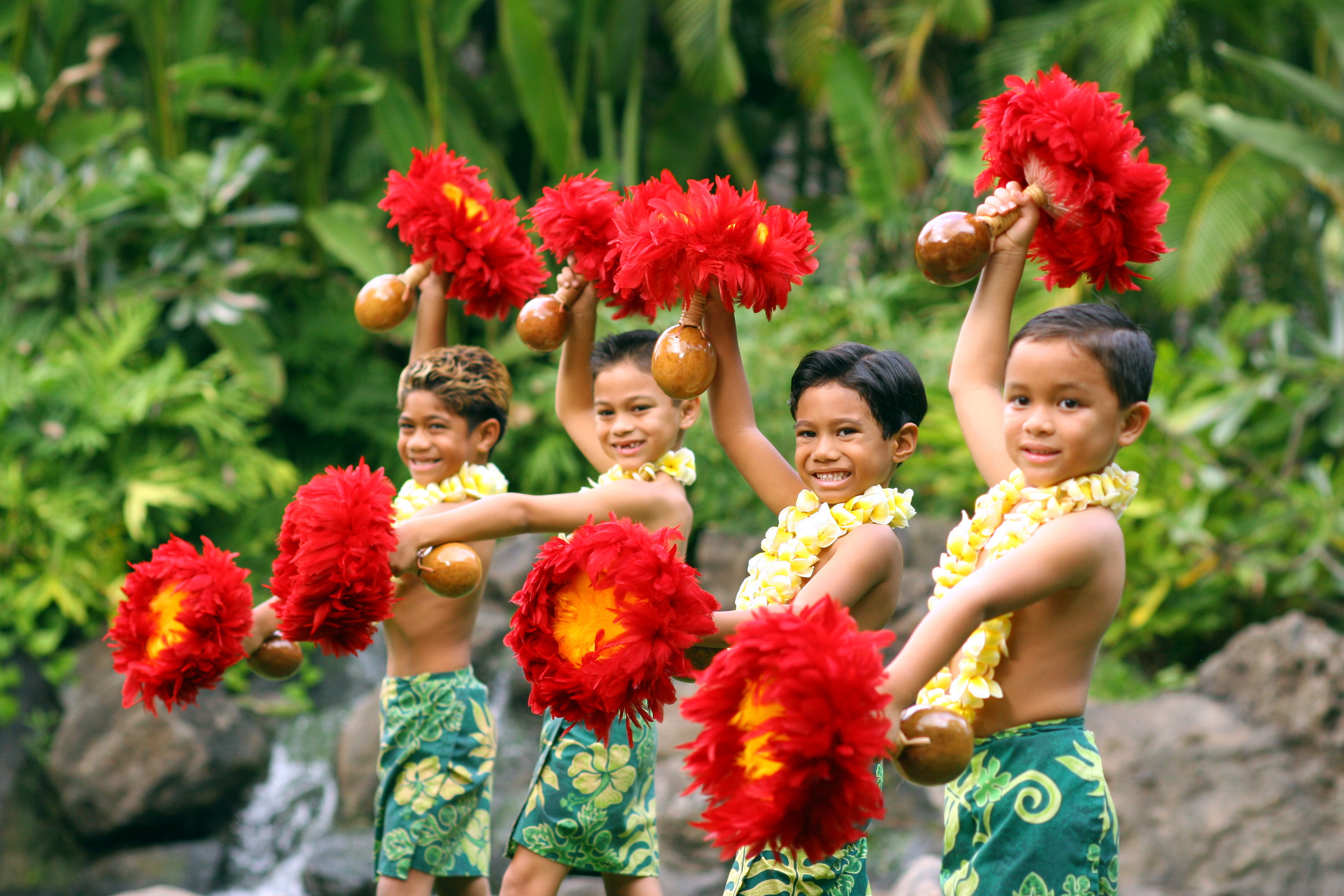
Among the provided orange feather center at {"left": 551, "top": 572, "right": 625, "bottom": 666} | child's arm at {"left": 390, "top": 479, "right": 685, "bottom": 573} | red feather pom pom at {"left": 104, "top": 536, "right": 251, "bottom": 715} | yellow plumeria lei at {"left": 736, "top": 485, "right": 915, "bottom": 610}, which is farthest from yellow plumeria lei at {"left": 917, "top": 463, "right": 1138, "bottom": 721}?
red feather pom pom at {"left": 104, "top": 536, "right": 251, "bottom": 715}

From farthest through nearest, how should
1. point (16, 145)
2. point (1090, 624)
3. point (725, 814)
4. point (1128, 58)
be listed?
point (16, 145) < point (1128, 58) < point (1090, 624) < point (725, 814)

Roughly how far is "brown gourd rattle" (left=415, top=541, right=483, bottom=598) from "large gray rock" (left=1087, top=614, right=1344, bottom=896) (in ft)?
10.1

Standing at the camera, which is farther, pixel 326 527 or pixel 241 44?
pixel 241 44

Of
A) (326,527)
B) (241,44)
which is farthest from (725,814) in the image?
(241,44)

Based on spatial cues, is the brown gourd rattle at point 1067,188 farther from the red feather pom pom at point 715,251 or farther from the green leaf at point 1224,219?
the green leaf at point 1224,219

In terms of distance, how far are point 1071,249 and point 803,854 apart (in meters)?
1.13

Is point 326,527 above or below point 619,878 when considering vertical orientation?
above

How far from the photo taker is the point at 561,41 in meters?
8.09

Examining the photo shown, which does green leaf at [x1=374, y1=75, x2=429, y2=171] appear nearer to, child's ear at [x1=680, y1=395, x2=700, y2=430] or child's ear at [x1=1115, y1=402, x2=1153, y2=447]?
child's ear at [x1=680, y1=395, x2=700, y2=430]

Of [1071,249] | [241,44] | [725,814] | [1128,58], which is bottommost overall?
[725,814]

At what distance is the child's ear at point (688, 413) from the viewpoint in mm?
2617

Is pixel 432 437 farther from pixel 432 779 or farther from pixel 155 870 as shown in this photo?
pixel 155 870

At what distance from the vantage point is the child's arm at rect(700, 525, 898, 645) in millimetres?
1937

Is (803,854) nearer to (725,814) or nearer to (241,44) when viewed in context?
(725,814)
